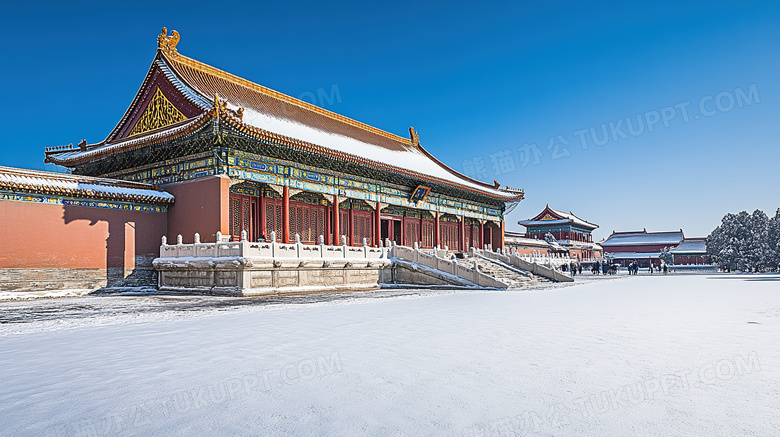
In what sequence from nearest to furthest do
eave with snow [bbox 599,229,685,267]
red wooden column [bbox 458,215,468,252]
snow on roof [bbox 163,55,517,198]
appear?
snow on roof [bbox 163,55,517,198], red wooden column [bbox 458,215,468,252], eave with snow [bbox 599,229,685,267]

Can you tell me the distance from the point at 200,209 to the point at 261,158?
2719mm

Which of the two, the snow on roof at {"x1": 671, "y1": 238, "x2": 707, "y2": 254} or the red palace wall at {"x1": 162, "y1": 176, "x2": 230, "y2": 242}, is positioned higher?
the red palace wall at {"x1": 162, "y1": 176, "x2": 230, "y2": 242}

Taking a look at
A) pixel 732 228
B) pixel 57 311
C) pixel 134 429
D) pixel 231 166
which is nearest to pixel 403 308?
pixel 57 311

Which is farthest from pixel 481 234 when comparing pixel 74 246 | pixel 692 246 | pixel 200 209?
pixel 692 246

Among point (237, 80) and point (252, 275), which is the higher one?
point (237, 80)

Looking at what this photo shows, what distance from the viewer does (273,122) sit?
20266 millimetres

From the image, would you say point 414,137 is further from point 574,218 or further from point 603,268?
point 574,218

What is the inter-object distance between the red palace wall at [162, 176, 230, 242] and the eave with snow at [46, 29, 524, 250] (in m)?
0.27

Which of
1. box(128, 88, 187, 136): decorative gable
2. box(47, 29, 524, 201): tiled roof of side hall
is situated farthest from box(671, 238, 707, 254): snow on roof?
box(128, 88, 187, 136): decorative gable

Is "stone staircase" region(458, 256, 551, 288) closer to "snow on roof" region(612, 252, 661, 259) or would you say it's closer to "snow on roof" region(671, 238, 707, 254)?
"snow on roof" region(671, 238, 707, 254)

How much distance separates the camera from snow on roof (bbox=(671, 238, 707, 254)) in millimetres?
60684

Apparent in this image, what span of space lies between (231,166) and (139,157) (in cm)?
411

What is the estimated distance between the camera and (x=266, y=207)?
1975 cm

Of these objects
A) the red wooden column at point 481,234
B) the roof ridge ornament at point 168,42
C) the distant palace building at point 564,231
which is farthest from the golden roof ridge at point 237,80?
the distant palace building at point 564,231
